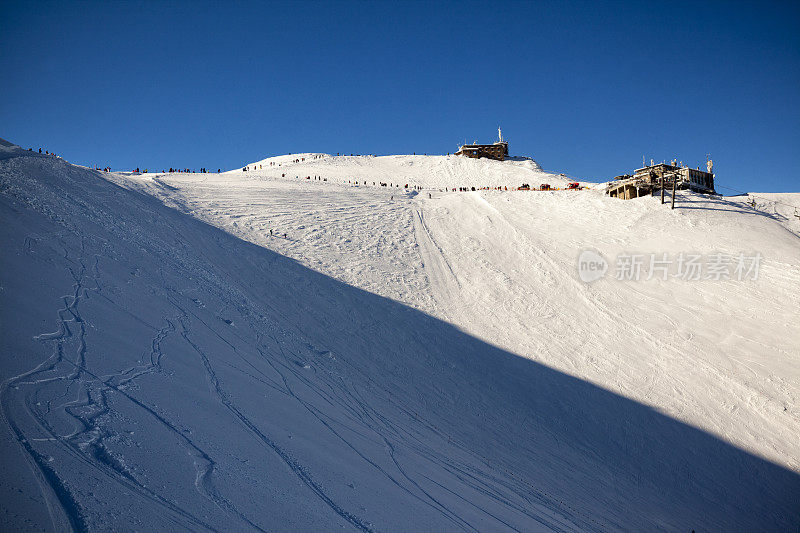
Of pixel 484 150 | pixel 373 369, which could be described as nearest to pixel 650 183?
pixel 373 369

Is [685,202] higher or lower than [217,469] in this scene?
higher

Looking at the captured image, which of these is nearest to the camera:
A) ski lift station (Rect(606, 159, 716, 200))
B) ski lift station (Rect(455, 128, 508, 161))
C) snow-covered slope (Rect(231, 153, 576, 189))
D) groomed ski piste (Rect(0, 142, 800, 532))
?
groomed ski piste (Rect(0, 142, 800, 532))

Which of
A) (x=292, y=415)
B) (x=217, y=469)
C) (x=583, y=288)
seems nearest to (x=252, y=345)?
(x=292, y=415)

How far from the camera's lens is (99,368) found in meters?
5.66

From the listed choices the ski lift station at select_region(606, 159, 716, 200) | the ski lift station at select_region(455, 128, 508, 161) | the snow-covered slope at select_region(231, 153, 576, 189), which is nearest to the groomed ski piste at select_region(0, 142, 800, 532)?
the ski lift station at select_region(606, 159, 716, 200)

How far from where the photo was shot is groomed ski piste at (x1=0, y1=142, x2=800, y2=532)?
464 centimetres

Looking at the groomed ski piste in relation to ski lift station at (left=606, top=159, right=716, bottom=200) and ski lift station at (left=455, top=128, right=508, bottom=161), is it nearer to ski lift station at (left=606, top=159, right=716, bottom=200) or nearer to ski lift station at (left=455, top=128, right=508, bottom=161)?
ski lift station at (left=606, top=159, right=716, bottom=200)

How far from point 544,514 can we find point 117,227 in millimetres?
14267

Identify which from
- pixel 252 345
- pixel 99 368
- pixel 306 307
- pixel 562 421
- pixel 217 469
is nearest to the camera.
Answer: pixel 217 469

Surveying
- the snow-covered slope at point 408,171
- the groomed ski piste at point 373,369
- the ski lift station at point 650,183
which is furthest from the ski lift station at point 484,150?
the groomed ski piste at point 373,369

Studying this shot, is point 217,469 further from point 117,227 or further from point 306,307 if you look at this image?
point 117,227

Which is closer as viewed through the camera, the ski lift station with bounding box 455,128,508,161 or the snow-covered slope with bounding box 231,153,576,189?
the snow-covered slope with bounding box 231,153,576,189

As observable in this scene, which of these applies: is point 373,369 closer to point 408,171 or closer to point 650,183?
point 650,183

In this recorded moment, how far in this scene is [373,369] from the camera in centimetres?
1197
